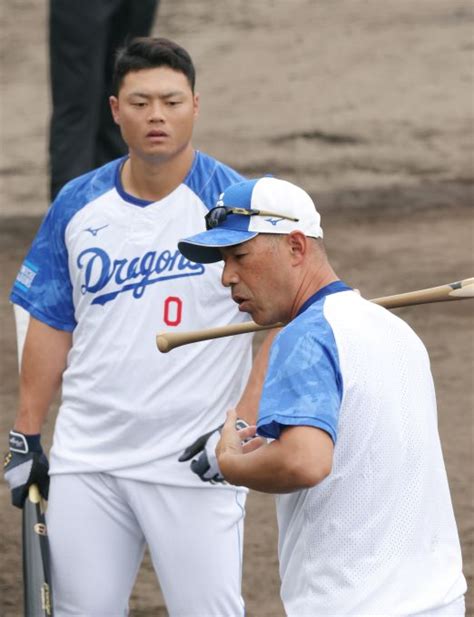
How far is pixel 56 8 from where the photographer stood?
9297 mm

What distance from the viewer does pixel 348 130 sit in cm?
1253

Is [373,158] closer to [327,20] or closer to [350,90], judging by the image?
[350,90]

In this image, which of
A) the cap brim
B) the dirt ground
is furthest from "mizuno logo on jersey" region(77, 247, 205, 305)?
the dirt ground

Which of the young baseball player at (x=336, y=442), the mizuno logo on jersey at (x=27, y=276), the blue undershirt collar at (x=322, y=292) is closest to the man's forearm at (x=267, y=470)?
the young baseball player at (x=336, y=442)

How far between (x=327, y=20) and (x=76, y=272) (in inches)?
413

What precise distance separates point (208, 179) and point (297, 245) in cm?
126

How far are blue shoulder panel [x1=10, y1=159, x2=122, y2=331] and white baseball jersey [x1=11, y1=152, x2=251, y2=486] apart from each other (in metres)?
0.02

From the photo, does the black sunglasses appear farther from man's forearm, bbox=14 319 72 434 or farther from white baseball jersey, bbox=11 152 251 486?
man's forearm, bbox=14 319 72 434

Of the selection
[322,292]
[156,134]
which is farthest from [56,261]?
[322,292]

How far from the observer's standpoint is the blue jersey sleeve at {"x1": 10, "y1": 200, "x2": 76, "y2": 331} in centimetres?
471

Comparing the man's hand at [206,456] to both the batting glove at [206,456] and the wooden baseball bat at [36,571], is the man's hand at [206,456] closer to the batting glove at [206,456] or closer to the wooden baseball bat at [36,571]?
the batting glove at [206,456]

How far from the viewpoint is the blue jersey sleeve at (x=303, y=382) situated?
3.12 m

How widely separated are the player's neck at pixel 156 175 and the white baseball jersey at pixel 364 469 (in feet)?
4.45

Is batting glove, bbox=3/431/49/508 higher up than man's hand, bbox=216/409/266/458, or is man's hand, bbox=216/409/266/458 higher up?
man's hand, bbox=216/409/266/458
